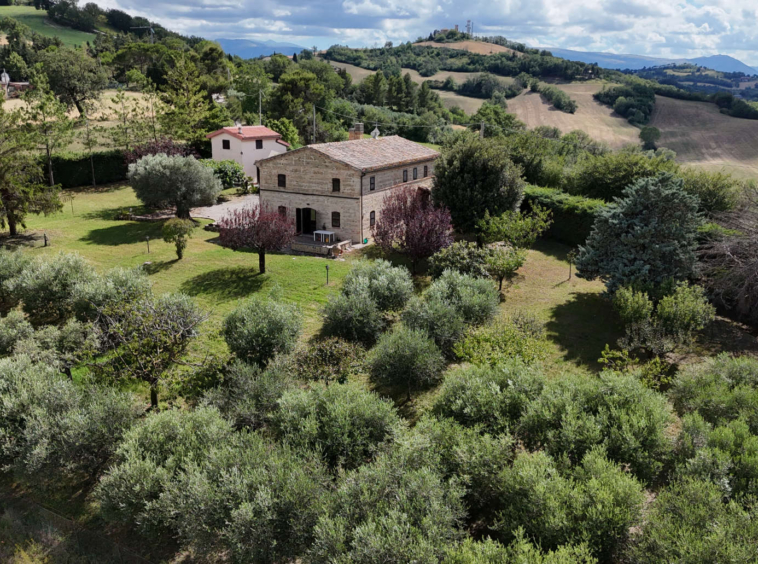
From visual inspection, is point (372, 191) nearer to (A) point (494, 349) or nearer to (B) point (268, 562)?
(A) point (494, 349)

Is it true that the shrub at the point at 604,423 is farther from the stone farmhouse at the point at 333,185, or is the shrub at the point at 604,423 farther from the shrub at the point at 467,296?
the stone farmhouse at the point at 333,185

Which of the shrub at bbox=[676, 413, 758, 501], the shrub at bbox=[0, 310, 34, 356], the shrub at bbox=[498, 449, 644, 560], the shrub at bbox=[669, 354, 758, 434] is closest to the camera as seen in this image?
the shrub at bbox=[498, 449, 644, 560]

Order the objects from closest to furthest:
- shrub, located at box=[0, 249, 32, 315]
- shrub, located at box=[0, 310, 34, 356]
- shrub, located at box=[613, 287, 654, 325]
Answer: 1. shrub, located at box=[0, 310, 34, 356]
2. shrub, located at box=[613, 287, 654, 325]
3. shrub, located at box=[0, 249, 32, 315]

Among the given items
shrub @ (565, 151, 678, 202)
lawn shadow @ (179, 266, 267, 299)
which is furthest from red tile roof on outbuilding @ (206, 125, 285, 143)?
shrub @ (565, 151, 678, 202)

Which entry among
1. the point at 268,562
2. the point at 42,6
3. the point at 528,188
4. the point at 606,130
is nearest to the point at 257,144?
the point at 528,188

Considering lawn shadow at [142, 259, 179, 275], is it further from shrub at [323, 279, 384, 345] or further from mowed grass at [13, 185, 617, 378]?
shrub at [323, 279, 384, 345]

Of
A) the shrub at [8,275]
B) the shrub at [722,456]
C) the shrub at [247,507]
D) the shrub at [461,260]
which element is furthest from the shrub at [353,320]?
the shrub at [8,275]
